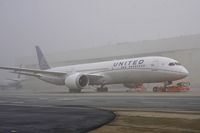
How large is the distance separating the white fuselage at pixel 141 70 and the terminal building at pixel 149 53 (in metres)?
21.5

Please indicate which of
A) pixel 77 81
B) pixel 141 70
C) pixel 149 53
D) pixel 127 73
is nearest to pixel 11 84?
pixel 149 53

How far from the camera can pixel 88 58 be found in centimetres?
7356

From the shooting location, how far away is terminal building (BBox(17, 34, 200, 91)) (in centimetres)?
5728

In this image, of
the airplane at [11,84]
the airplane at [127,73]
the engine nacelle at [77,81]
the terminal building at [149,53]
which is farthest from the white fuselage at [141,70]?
the airplane at [11,84]

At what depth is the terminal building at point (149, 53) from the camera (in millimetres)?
57281

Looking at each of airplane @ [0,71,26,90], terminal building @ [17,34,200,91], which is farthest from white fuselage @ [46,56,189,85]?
airplane @ [0,71,26,90]

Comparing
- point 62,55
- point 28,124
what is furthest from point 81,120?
point 62,55

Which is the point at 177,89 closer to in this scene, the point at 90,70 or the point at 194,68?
the point at 90,70

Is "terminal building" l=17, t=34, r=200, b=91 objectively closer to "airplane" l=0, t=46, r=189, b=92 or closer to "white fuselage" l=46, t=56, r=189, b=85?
"airplane" l=0, t=46, r=189, b=92

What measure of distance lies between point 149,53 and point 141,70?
Answer: 97.4 ft

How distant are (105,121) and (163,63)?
2537cm

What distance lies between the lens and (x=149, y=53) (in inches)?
2511

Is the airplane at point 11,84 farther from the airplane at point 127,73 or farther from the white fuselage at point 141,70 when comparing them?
the white fuselage at point 141,70

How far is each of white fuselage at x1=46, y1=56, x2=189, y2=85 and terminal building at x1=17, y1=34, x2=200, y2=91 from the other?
21.5 meters
